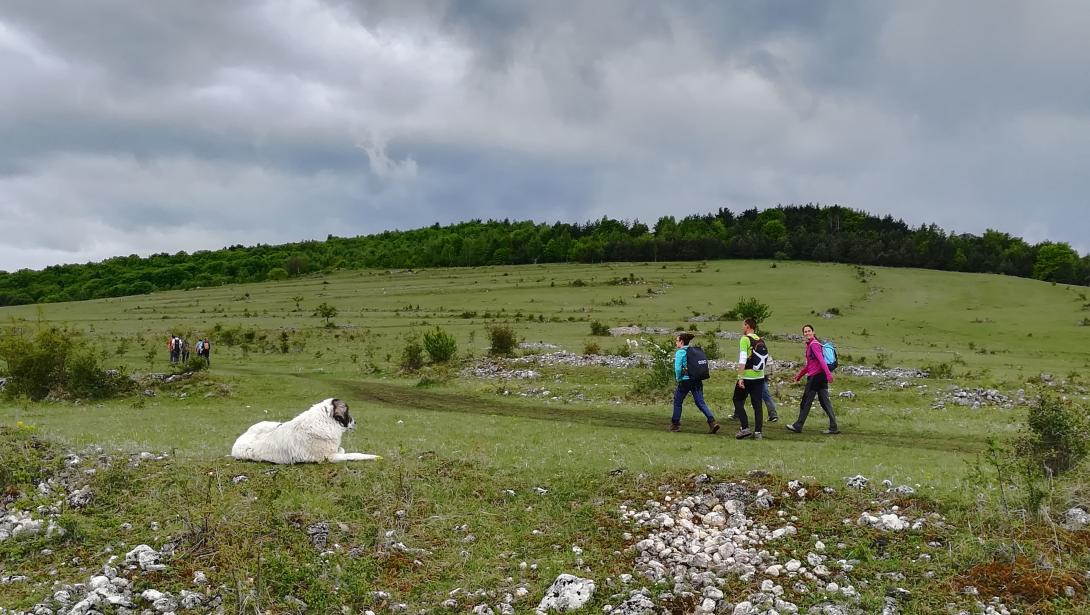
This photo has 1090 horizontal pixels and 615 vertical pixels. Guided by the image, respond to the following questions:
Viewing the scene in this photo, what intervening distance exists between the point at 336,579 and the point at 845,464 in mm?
8779

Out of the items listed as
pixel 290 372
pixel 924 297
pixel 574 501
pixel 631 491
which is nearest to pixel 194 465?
pixel 574 501

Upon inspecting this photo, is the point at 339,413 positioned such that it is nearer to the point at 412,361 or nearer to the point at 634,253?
the point at 412,361

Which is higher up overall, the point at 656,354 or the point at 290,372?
the point at 656,354

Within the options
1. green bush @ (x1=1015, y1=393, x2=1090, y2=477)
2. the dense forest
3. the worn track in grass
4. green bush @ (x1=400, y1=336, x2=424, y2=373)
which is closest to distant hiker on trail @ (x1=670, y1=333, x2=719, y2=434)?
the worn track in grass

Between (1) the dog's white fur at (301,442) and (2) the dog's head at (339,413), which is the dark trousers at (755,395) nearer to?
(1) the dog's white fur at (301,442)

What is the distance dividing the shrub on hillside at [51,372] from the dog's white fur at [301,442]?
19612 millimetres

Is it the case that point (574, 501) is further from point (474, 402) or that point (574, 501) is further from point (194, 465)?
point (474, 402)

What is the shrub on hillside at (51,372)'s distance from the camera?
87.3 ft

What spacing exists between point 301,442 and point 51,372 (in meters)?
22.4

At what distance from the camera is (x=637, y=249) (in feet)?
394

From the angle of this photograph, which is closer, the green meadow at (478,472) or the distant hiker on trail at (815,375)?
the green meadow at (478,472)

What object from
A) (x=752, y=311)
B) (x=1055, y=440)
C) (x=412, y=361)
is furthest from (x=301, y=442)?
(x=752, y=311)

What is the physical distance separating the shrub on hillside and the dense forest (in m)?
98.6

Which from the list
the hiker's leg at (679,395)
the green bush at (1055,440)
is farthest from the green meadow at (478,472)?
the green bush at (1055,440)
